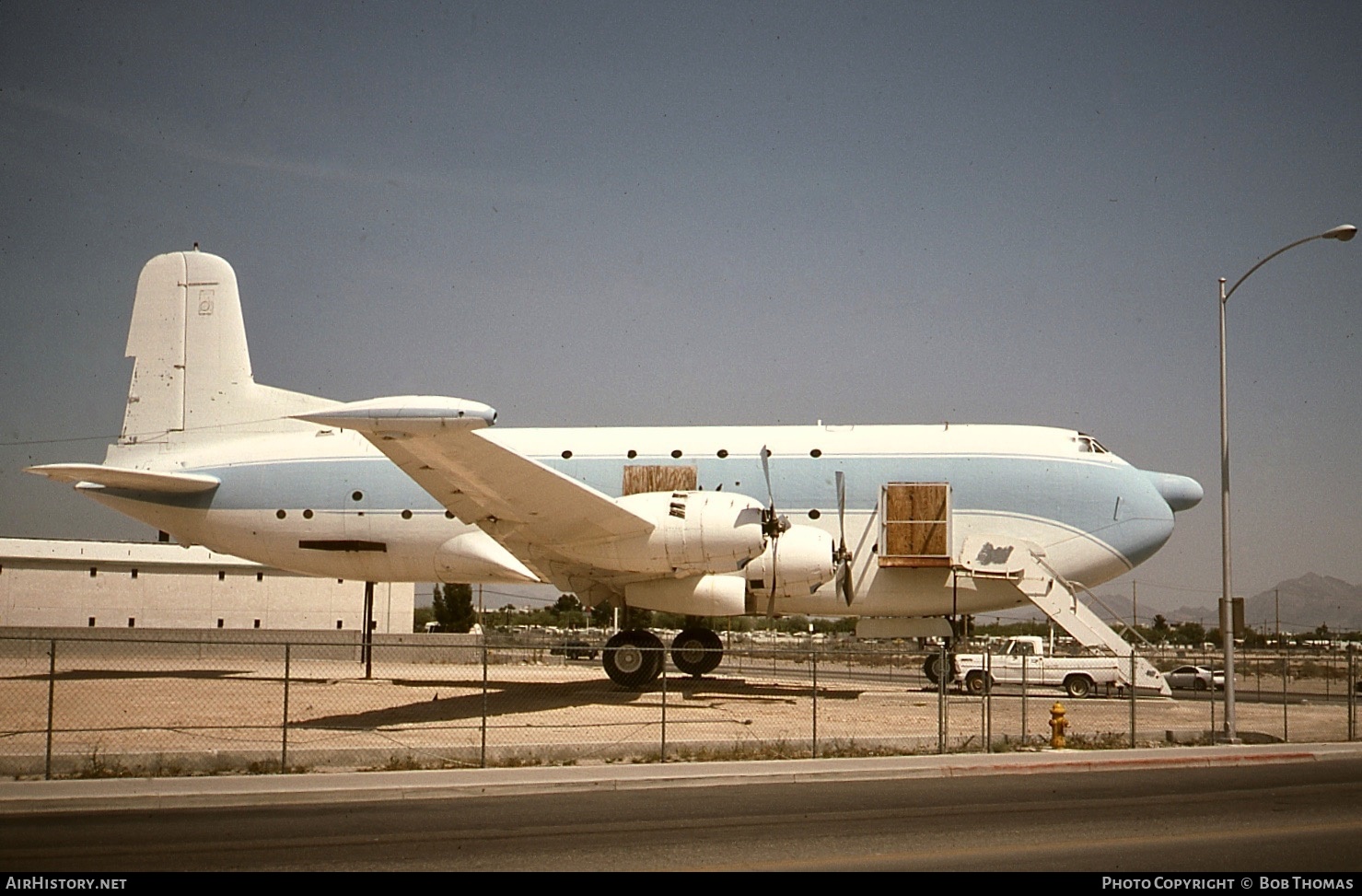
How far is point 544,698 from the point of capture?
73.4 ft

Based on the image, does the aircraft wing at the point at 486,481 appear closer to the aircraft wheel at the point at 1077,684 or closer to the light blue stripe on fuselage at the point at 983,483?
the light blue stripe on fuselage at the point at 983,483

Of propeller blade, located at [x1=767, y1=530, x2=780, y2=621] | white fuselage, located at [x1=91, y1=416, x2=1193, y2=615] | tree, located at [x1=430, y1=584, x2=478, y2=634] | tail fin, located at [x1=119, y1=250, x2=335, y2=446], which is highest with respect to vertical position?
tail fin, located at [x1=119, y1=250, x2=335, y2=446]

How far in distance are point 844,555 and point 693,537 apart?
4410 mm

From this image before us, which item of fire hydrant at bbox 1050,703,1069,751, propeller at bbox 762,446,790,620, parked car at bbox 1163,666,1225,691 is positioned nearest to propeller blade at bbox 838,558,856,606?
propeller at bbox 762,446,790,620

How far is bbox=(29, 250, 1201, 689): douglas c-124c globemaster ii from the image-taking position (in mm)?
20891

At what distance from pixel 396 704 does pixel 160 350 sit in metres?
12.3

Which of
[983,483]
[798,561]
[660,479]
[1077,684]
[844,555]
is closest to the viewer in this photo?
[798,561]

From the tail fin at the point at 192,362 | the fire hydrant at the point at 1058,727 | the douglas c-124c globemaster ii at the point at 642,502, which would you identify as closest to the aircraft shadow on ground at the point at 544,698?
the douglas c-124c globemaster ii at the point at 642,502

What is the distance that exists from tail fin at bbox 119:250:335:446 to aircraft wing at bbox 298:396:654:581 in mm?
7975

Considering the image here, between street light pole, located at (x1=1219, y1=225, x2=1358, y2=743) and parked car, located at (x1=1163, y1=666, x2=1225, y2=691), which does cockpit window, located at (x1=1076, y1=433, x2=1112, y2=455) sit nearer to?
street light pole, located at (x1=1219, y1=225, x2=1358, y2=743)

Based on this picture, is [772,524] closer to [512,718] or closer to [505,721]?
[512,718]

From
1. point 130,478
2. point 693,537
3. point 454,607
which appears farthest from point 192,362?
point 454,607

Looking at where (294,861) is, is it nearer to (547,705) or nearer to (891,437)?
(547,705)
